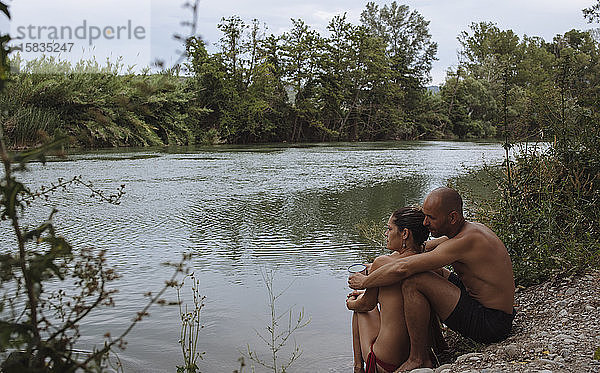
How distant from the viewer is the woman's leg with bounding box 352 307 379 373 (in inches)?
119

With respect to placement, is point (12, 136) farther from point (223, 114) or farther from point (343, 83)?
point (343, 83)

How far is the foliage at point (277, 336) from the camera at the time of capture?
319 cm

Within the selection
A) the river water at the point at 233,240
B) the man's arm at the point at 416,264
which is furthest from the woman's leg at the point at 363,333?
the man's arm at the point at 416,264

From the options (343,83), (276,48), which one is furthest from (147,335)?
(343,83)

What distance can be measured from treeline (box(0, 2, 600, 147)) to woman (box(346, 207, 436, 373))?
456 inches

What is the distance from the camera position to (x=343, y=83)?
95.3 ft

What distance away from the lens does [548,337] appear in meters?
Answer: 2.78

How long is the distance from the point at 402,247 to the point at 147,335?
5.24 feet

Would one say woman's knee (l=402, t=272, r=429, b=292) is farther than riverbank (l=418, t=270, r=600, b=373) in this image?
Yes

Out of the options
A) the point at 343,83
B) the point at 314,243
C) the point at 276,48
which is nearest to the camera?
the point at 314,243

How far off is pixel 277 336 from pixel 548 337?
150 cm

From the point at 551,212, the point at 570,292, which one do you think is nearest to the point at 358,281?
the point at 570,292

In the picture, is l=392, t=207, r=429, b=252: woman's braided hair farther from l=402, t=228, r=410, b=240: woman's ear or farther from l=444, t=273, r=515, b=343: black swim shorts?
l=444, t=273, r=515, b=343: black swim shorts

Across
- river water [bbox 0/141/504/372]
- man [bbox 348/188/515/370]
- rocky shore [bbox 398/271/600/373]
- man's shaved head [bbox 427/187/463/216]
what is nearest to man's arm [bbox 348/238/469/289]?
man [bbox 348/188/515/370]
